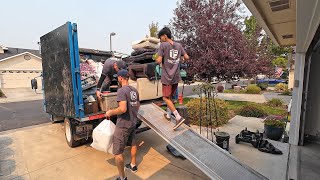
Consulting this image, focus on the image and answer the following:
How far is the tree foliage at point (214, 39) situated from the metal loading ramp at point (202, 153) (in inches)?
213

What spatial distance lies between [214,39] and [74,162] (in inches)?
289

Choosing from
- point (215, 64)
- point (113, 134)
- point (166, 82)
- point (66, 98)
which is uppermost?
point (215, 64)

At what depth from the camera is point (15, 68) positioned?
90.4 feet

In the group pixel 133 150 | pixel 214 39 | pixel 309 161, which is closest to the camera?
pixel 133 150

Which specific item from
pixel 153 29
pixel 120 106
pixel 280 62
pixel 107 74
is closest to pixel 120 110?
pixel 120 106

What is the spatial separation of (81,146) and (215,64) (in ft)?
20.7

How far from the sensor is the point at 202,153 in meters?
3.41

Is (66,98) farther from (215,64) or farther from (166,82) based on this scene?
(215,64)

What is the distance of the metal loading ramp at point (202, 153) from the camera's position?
10.0ft

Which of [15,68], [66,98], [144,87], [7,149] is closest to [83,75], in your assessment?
[66,98]

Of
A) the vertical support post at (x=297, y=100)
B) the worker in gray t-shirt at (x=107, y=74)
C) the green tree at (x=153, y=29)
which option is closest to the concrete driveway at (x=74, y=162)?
the worker in gray t-shirt at (x=107, y=74)

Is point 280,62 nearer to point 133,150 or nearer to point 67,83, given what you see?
point 133,150

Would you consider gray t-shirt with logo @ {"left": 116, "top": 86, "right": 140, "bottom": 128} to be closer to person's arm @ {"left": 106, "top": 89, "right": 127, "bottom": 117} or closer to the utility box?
person's arm @ {"left": 106, "top": 89, "right": 127, "bottom": 117}

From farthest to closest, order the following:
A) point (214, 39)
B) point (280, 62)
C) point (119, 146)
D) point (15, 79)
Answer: point (15, 79), point (280, 62), point (214, 39), point (119, 146)
